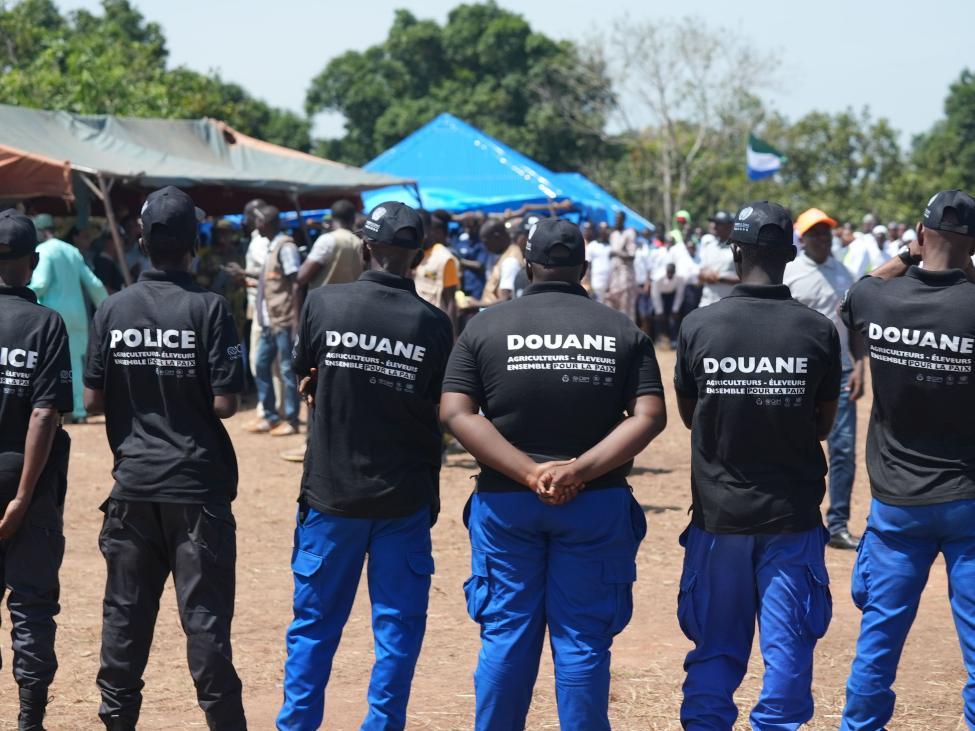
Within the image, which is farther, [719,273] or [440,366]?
[719,273]

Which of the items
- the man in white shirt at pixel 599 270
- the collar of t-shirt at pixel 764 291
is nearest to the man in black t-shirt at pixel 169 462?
the collar of t-shirt at pixel 764 291

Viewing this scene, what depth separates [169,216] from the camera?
427 cm

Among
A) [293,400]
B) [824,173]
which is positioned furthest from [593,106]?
[293,400]

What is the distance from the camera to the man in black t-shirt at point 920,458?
14.0 feet

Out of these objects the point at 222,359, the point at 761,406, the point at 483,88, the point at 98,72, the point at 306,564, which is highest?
the point at 483,88

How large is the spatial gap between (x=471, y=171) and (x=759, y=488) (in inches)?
896

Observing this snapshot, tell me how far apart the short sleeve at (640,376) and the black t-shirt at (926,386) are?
2.91 ft

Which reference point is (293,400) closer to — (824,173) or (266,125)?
(824,173)

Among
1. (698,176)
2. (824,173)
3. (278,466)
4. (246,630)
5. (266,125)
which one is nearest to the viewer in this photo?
(246,630)

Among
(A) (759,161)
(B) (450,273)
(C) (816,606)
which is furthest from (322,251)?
(A) (759,161)

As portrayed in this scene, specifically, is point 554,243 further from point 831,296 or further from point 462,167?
point 462,167

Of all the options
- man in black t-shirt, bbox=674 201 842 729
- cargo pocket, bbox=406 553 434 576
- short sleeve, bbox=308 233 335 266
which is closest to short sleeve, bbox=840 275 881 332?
man in black t-shirt, bbox=674 201 842 729

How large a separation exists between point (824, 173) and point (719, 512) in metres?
41.9

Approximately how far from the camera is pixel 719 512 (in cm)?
427
